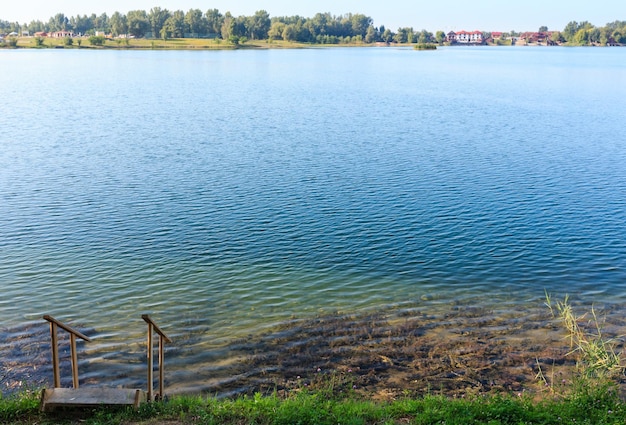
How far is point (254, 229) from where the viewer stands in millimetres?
24859

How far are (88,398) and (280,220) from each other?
16.2 m

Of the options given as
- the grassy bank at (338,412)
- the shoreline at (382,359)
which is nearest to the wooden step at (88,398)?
the grassy bank at (338,412)

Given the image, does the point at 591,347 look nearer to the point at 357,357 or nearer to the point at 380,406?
the point at 357,357

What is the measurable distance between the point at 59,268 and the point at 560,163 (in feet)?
99.6

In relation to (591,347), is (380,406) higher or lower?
higher

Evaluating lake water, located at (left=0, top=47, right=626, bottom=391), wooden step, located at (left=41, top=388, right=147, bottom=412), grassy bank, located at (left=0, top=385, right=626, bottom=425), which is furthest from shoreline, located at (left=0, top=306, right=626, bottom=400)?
wooden step, located at (left=41, top=388, right=147, bottom=412)

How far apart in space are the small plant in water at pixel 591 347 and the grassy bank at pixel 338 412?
2.20 metres

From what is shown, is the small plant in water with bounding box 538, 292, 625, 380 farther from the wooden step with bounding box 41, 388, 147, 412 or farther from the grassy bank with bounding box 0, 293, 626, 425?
the wooden step with bounding box 41, 388, 147, 412

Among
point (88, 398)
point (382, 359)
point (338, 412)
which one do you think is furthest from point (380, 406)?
point (88, 398)

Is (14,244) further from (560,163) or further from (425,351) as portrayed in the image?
(560,163)

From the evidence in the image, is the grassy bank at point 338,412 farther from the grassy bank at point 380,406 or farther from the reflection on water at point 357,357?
the reflection on water at point 357,357

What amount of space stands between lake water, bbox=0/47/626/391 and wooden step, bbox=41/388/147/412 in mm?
2755

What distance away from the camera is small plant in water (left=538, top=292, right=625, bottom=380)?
13445mm

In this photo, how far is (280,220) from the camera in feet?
85.3
